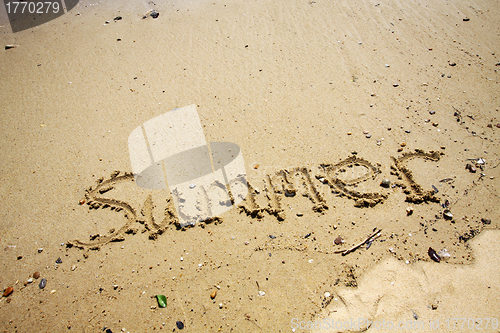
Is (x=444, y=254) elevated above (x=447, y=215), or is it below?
below

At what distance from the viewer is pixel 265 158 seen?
318cm

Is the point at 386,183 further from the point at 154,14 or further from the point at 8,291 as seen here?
the point at 154,14

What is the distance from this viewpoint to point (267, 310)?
2193mm

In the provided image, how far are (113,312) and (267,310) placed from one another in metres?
1.20

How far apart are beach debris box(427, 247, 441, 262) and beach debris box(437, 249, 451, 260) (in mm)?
25

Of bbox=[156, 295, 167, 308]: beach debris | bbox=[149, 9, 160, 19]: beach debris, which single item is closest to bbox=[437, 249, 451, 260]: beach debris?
bbox=[156, 295, 167, 308]: beach debris

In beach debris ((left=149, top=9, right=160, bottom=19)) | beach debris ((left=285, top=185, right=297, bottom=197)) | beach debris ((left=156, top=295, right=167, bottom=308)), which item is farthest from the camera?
beach debris ((left=149, top=9, right=160, bottom=19))

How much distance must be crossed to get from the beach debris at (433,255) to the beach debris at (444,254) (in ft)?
0.08

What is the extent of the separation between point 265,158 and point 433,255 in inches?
69.2

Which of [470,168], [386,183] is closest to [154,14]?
[386,183]

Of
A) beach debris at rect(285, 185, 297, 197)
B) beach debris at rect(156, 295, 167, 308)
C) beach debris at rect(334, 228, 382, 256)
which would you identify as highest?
beach debris at rect(285, 185, 297, 197)

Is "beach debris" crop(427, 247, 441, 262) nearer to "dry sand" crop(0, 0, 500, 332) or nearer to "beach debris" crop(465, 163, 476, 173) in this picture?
"dry sand" crop(0, 0, 500, 332)

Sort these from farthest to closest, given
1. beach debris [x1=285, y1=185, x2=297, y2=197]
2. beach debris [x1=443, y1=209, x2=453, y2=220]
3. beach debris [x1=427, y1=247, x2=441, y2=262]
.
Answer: beach debris [x1=285, y1=185, x2=297, y2=197]
beach debris [x1=443, y1=209, x2=453, y2=220]
beach debris [x1=427, y1=247, x2=441, y2=262]

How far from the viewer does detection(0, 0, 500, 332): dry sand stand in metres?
2.27
